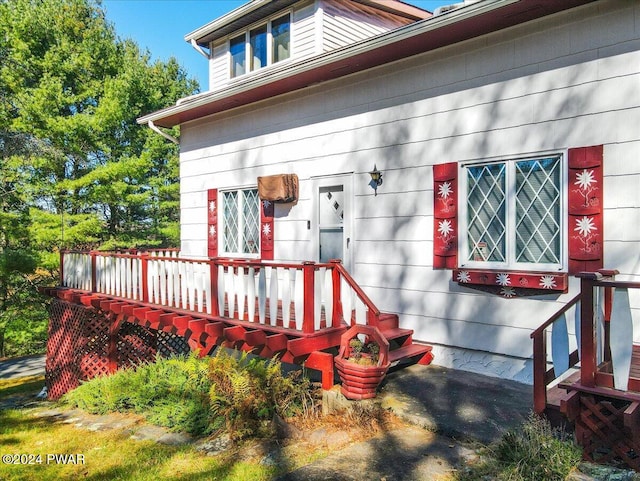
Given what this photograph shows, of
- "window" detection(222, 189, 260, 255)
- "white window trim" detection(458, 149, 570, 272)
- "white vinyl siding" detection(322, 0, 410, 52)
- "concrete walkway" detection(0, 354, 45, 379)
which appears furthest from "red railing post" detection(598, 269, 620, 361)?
"concrete walkway" detection(0, 354, 45, 379)

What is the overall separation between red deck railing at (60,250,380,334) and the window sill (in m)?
1.08

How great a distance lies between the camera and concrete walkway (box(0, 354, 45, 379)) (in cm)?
1079

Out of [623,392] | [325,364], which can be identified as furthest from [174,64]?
[623,392]

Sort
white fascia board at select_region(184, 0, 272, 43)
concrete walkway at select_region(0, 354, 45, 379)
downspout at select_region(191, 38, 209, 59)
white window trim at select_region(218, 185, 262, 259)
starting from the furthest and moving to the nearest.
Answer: concrete walkway at select_region(0, 354, 45, 379)
downspout at select_region(191, 38, 209, 59)
white fascia board at select_region(184, 0, 272, 43)
white window trim at select_region(218, 185, 262, 259)

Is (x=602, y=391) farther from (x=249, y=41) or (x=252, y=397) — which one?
(x=249, y=41)

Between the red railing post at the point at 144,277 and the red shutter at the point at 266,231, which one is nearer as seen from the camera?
the red railing post at the point at 144,277

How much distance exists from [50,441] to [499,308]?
4.96 metres

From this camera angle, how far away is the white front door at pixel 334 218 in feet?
20.6

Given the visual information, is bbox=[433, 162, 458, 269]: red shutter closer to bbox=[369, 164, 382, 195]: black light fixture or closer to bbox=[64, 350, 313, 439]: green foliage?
bbox=[369, 164, 382, 195]: black light fixture

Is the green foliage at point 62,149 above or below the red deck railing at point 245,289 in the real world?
above

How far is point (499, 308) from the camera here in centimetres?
484

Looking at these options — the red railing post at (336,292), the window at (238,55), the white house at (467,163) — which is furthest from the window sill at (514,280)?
the window at (238,55)

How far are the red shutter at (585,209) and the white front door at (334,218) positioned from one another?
273cm

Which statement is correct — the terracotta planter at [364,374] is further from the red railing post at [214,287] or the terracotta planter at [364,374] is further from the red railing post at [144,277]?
the red railing post at [144,277]
